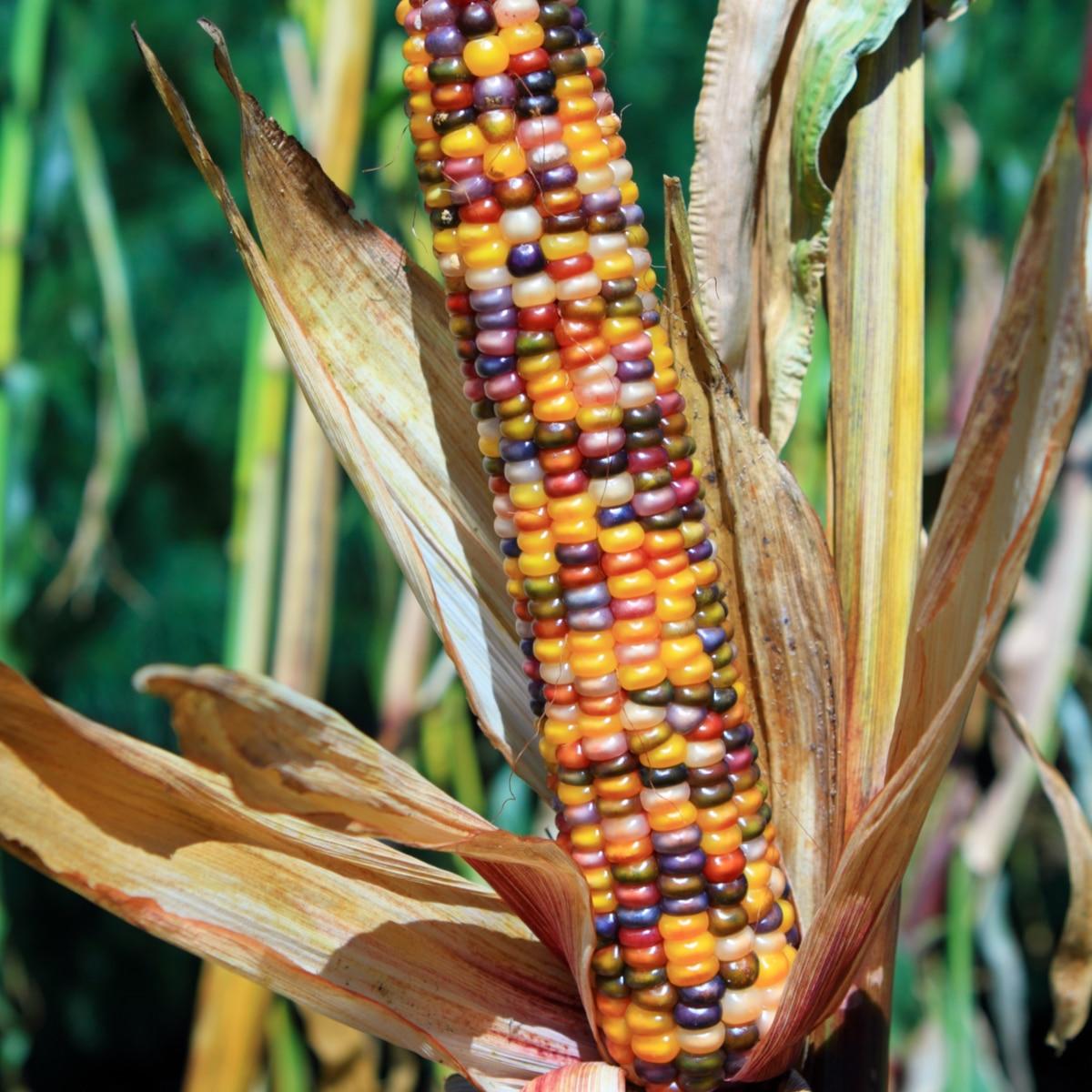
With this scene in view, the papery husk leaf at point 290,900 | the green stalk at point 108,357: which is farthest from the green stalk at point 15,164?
the papery husk leaf at point 290,900

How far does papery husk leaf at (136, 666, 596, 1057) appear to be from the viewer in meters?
0.53

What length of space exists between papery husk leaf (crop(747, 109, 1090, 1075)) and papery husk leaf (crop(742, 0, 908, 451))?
121 millimetres

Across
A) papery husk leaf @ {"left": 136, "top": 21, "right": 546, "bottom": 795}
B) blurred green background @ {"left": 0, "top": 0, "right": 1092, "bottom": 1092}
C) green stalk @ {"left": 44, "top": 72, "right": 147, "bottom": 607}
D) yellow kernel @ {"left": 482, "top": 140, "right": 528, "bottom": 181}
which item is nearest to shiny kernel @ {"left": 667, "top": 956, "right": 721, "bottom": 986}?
papery husk leaf @ {"left": 136, "top": 21, "right": 546, "bottom": 795}

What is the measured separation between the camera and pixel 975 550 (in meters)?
0.50

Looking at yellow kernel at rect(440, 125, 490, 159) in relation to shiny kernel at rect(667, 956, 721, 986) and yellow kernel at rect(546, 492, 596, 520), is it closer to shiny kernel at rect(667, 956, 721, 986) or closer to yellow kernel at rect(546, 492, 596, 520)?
yellow kernel at rect(546, 492, 596, 520)

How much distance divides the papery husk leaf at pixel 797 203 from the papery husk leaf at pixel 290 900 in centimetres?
28

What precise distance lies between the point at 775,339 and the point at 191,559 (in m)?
2.14

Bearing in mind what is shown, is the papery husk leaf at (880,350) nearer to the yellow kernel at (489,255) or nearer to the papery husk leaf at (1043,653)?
the yellow kernel at (489,255)

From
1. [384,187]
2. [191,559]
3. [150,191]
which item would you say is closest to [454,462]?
[384,187]

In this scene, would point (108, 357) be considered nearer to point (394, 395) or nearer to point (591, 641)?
point (394, 395)

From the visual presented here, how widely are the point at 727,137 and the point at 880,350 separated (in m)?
0.13

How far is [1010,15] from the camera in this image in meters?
2.89

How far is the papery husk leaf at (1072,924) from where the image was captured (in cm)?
64

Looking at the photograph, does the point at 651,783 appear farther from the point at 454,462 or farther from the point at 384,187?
the point at 384,187
